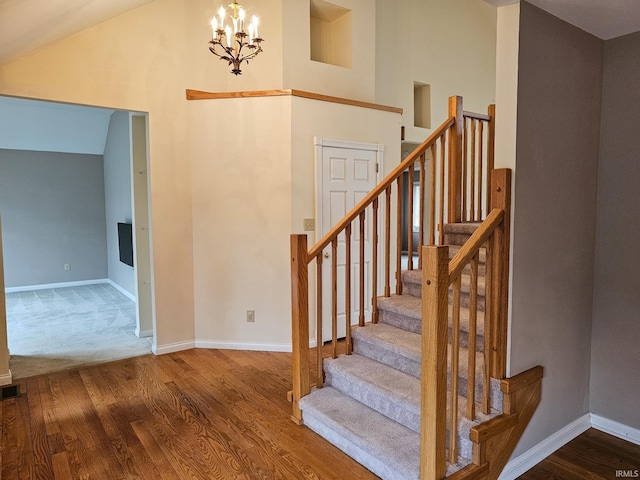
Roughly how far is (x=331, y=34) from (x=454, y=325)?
3997 millimetres

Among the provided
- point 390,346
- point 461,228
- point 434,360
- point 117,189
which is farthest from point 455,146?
point 117,189

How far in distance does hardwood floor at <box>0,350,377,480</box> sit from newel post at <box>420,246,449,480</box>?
45cm

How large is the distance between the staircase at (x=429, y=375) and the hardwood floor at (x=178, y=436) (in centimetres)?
23

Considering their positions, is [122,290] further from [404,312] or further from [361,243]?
[404,312]

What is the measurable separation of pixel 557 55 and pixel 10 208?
8.43 m

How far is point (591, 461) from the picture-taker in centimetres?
237

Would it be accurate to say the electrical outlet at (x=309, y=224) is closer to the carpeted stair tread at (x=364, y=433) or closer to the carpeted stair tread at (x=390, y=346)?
the carpeted stair tread at (x=390, y=346)

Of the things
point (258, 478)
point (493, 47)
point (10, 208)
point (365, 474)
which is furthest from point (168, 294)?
point (493, 47)

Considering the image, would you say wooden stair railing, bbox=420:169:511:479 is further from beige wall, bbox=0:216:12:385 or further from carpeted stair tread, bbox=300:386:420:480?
beige wall, bbox=0:216:12:385

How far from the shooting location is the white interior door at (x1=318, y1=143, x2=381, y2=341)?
4.16 m

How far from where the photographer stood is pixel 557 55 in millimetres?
2271

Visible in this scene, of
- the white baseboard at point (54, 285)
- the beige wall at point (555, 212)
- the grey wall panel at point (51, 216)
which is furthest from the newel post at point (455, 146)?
the white baseboard at point (54, 285)

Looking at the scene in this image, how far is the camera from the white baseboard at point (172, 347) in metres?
4.05

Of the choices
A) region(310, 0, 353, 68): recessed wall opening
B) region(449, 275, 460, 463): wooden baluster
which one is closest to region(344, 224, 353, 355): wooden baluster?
region(449, 275, 460, 463): wooden baluster
